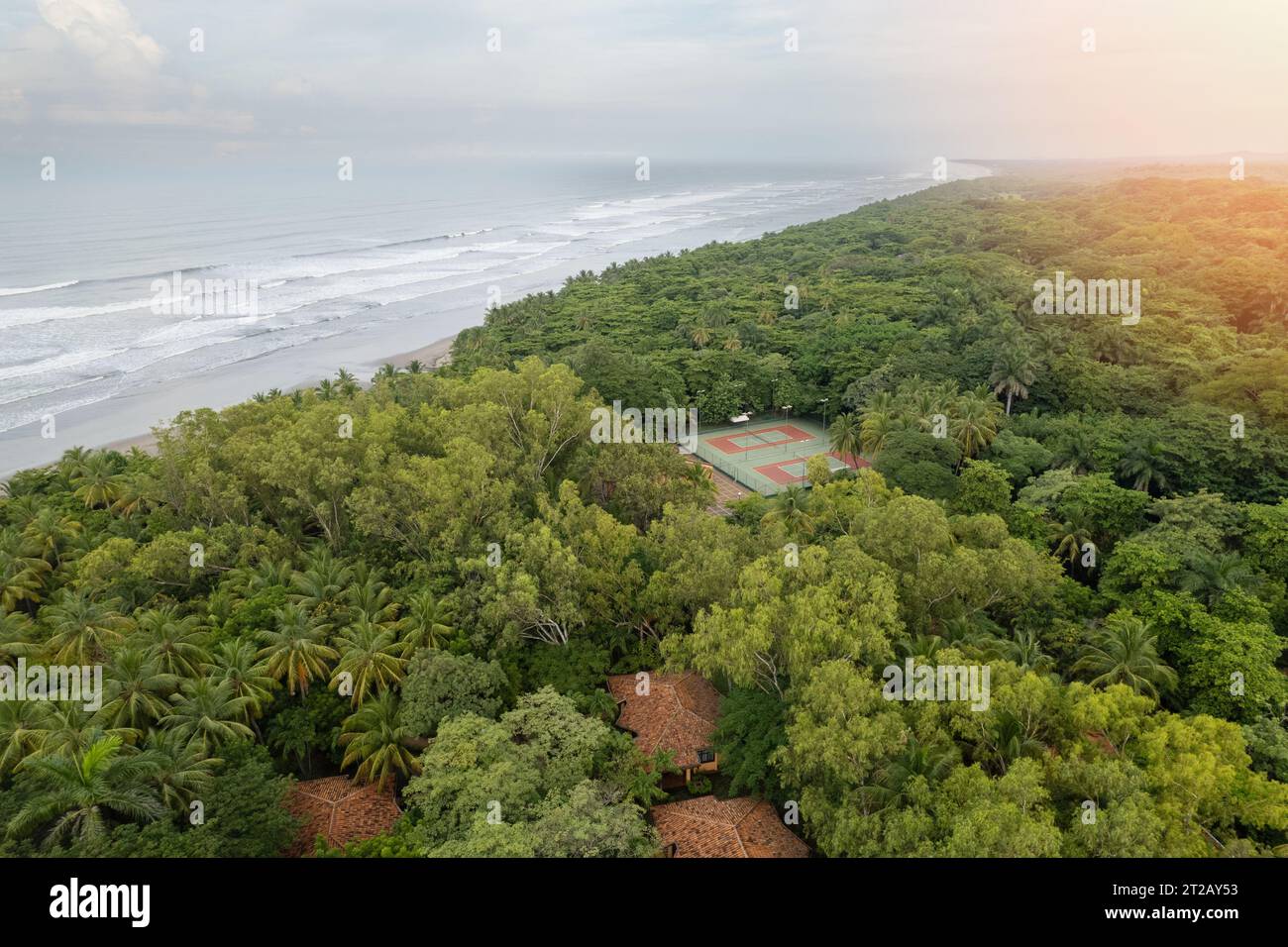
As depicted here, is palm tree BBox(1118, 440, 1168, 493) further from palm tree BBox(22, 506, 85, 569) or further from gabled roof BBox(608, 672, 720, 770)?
palm tree BBox(22, 506, 85, 569)

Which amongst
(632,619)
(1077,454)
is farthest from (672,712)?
(1077,454)

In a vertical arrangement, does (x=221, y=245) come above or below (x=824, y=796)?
above

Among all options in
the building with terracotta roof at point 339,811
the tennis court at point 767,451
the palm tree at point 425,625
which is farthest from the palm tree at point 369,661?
the tennis court at point 767,451

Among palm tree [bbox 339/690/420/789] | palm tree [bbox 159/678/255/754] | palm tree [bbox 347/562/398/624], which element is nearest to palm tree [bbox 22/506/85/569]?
palm tree [bbox 159/678/255/754]

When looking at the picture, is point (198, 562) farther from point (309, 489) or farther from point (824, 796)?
point (824, 796)
